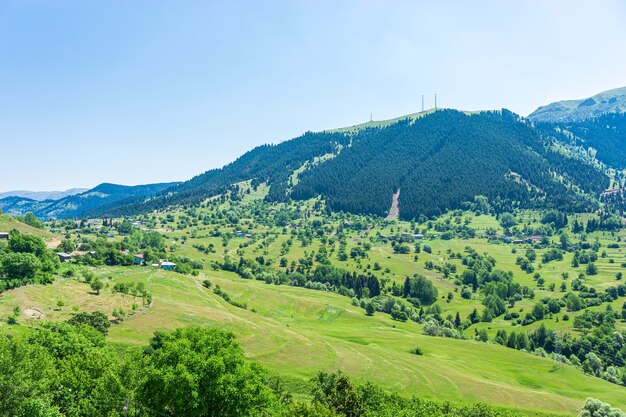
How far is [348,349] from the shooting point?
12056 cm

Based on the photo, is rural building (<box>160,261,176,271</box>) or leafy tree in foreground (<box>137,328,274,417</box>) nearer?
leafy tree in foreground (<box>137,328,274,417</box>)

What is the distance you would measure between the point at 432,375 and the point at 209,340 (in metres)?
76.3

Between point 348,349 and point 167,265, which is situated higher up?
point 167,265

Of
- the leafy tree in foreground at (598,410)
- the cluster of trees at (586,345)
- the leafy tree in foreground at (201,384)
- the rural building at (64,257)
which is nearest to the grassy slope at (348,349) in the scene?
the leafy tree in foreground at (598,410)

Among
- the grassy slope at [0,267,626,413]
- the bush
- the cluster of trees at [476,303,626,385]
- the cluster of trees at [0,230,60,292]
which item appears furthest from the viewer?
the cluster of trees at [476,303,626,385]

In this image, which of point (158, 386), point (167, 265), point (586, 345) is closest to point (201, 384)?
point (158, 386)

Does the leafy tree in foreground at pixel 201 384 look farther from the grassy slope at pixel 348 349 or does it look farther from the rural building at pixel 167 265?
the rural building at pixel 167 265

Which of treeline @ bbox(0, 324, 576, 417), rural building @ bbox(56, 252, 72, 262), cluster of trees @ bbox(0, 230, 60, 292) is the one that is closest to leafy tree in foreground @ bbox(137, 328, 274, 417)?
treeline @ bbox(0, 324, 576, 417)

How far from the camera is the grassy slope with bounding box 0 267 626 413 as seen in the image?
3957 inches

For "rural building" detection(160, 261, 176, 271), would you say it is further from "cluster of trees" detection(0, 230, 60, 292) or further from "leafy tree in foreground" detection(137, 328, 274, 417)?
"leafy tree in foreground" detection(137, 328, 274, 417)

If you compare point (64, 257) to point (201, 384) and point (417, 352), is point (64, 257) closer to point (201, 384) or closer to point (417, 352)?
point (417, 352)

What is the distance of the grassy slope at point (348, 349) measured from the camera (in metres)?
100

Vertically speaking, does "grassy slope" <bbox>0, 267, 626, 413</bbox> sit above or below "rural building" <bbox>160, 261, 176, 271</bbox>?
below

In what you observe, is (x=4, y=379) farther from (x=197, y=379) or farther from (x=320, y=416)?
(x=320, y=416)
